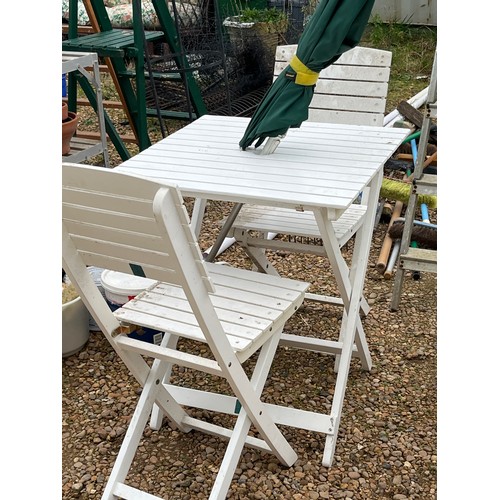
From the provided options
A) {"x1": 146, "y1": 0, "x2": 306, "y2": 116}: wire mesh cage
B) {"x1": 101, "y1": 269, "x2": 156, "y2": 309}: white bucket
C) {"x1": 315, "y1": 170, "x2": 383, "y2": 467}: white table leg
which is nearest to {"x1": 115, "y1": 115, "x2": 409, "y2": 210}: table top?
{"x1": 315, "y1": 170, "x2": 383, "y2": 467}: white table leg

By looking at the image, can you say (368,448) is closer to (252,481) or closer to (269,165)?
(252,481)

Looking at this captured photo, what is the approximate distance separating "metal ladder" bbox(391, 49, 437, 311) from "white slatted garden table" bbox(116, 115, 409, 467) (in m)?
0.38

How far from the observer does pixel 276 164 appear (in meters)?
2.77

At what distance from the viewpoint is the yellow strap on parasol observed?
2730mm

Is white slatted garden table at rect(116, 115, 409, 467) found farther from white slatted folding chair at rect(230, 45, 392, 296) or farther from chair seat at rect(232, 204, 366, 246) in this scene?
white slatted folding chair at rect(230, 45, 392, 296)

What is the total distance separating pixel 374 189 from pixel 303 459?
1096 mm

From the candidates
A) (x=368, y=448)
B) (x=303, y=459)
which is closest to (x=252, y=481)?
(x=303, y=459)

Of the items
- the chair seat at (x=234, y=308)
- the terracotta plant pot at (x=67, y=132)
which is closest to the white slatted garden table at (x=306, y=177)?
the chair seat at (x=234, y=308)

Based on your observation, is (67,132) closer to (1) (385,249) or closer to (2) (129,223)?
(1) (385,249)

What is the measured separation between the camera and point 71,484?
2658 mm

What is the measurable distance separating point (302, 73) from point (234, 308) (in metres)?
0.93

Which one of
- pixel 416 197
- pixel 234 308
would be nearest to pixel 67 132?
pixel 416 197

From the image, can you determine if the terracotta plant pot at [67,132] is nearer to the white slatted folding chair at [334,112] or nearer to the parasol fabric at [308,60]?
the white slatted folding chair at [334,112]

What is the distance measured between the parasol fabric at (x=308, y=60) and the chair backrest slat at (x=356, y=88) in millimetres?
964
